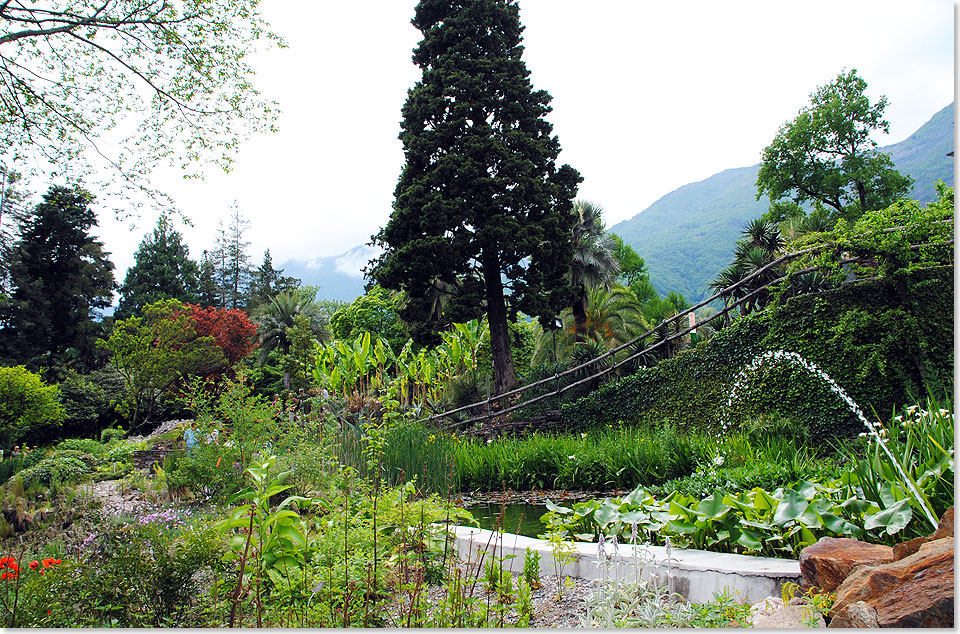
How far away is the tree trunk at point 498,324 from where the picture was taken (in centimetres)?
1264

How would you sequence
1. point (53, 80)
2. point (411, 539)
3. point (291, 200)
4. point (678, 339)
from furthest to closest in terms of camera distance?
1. point (678, 339)
2. point (53, 80)
3. point (291, 200)
4. point (411, 539)

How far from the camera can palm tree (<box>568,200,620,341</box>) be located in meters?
17.8

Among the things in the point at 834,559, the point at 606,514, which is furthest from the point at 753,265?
the point at 834,559

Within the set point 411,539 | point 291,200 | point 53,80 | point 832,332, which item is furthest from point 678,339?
point 53,80

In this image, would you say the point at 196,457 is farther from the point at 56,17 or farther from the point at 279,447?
the point at 56,17

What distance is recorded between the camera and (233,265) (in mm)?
32906

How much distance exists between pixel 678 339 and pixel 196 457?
7.54m

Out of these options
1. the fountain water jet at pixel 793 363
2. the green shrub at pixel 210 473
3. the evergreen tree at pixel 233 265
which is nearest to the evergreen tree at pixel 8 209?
the green shrub at pixel 210 473

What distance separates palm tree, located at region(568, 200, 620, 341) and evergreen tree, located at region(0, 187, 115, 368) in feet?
41.0

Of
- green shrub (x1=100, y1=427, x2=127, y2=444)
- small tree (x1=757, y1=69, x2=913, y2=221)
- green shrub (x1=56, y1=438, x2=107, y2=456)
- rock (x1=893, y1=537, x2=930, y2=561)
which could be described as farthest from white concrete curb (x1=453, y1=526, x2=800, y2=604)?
small tree (x1=757, y1=69, x2=913, y2=221)

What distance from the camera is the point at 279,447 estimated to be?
5.84 metres

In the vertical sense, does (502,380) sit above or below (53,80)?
below

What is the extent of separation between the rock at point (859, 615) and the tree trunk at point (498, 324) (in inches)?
435

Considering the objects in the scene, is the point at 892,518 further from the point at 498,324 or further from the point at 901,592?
the point at 498,324
